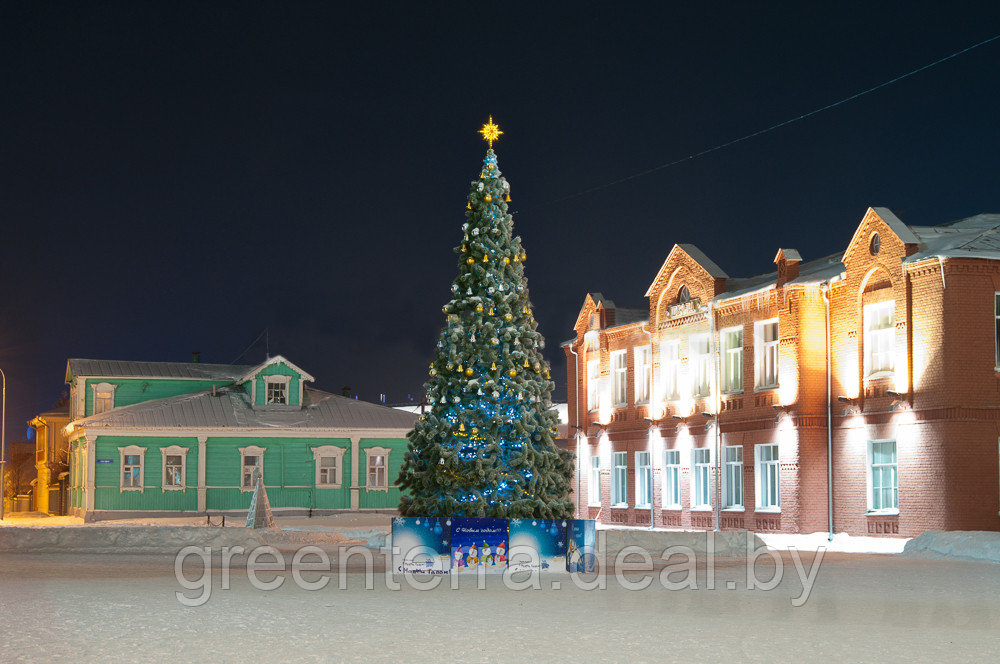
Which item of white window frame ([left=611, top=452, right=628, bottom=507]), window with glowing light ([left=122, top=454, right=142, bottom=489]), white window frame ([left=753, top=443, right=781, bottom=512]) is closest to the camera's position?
white window frame ([left=753, top=443, right=781, bottom=512])

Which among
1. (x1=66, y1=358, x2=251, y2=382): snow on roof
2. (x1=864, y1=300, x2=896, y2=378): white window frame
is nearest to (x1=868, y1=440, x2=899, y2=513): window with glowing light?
(x1=864, y1=300, x2=896, y2=378): white window frame

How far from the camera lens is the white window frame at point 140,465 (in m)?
47.0

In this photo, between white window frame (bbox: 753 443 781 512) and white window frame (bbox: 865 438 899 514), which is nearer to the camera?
Result: white window frame (bbox: 865 438 899 514)

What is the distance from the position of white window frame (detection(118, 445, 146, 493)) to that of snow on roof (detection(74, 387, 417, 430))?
3.29 ft

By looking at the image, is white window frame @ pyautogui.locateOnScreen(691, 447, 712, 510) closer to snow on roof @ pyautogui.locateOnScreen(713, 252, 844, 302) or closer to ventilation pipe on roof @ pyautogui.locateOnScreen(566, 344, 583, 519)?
snow on roof @ pyautogui.locateOnScreen(713, 252, 844, 302)

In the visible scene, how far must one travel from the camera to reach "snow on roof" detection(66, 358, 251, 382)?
52.5m

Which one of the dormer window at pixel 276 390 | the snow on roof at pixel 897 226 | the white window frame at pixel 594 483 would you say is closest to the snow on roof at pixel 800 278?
the snow on roof at pixel 897 226

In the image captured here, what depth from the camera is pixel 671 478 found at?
136 feet

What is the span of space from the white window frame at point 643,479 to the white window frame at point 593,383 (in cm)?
387

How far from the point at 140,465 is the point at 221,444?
318 centimetres

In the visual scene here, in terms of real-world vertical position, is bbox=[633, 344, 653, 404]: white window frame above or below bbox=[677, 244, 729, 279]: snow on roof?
below

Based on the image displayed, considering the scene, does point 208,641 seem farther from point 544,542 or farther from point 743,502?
point 743,502

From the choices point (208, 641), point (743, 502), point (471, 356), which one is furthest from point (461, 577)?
point (743, 502)

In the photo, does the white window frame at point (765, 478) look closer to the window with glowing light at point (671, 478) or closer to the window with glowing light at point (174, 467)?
the window with glowing light at point (671, 478)
